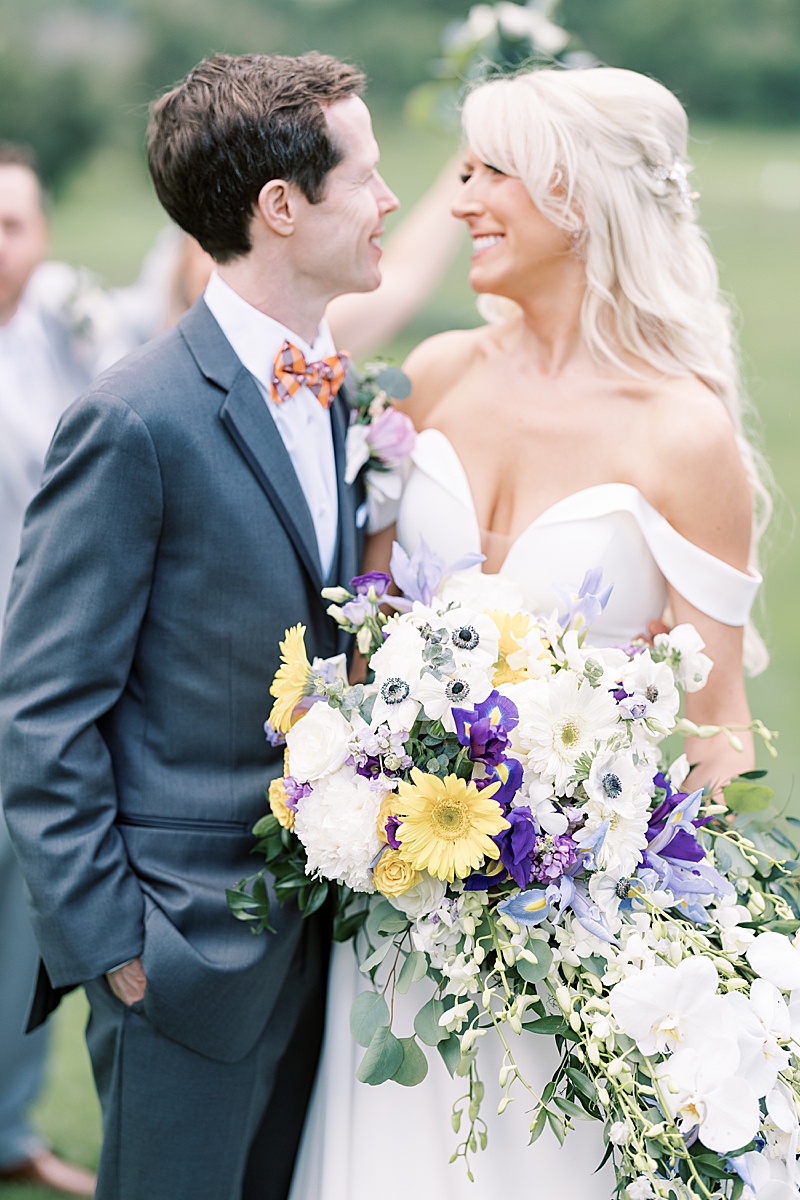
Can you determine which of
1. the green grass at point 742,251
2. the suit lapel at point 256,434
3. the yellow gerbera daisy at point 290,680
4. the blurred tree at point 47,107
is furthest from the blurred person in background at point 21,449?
the blurred tree at point 47,107

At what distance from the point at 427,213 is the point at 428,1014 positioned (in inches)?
95.6

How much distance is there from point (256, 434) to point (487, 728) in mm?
729

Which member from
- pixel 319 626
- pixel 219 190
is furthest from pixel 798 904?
pixel 219 190

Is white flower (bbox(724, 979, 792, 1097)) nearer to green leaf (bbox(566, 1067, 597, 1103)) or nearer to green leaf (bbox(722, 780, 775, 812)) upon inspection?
green leaf (bbox(566, 1067, 597, 1103))

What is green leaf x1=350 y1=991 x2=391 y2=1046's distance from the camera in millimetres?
2154

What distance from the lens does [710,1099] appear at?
1.91 metres

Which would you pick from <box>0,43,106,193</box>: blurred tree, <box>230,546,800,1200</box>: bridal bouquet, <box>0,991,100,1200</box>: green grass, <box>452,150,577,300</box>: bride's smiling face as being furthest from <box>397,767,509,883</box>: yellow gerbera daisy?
<box>0,43,106,193</box>: blurred tree

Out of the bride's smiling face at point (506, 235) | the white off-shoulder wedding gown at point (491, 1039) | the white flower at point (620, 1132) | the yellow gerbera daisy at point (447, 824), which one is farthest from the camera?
the bride's smiling face at point (506, 235)

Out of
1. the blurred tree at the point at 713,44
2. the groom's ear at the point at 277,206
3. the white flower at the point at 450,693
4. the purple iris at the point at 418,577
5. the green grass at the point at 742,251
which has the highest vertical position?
the blurred tree at the point at 713,44

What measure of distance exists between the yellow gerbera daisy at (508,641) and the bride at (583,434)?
0.72ft

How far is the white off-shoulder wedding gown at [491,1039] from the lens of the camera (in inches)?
91.6

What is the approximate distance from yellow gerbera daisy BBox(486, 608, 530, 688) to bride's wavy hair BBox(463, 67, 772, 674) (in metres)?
0.78

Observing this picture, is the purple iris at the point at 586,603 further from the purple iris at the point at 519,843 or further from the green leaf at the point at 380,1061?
the green leaf at the point at 380,1061

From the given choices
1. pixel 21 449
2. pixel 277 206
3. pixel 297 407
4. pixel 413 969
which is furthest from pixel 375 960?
pixel 21 449
